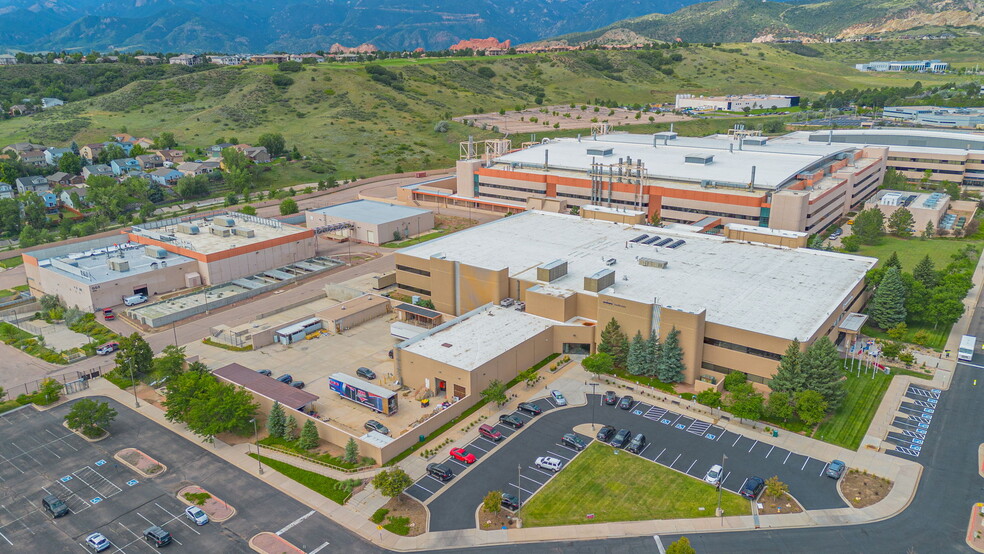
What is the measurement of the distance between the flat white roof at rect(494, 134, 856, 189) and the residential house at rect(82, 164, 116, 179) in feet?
289

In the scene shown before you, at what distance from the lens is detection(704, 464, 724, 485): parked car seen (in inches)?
1845

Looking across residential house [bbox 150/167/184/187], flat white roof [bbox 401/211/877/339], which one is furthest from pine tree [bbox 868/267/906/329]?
residential house [bbox 150/167/184/187]

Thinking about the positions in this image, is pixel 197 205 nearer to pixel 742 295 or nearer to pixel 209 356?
pixel 209 356

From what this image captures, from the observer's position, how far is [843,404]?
2250 inches

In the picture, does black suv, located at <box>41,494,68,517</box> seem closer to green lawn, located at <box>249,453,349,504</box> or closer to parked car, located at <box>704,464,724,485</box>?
green lawn, located at <box>249,453,349,504</box>

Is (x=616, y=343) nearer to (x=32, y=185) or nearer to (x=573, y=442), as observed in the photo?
(x=573, y=442)

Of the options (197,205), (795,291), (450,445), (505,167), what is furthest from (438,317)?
(197,205)

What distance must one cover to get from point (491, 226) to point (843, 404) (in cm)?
5105

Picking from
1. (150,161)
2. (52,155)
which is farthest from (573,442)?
(52,155)

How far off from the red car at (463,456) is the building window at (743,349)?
989 inches

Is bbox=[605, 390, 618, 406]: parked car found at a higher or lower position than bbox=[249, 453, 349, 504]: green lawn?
higher

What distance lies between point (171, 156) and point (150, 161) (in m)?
6.12

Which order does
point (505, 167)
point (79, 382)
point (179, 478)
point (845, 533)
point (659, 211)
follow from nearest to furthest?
point (845, 533) < point (179, 478) < point (79, 382) < point (659, 211) < point (505, 167)

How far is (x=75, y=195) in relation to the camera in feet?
416
